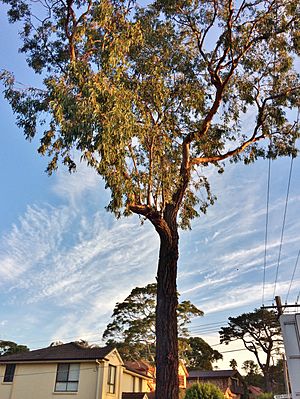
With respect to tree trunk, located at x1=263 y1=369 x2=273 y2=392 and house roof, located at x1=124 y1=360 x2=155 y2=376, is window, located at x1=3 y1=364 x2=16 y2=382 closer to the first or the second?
house roof, located at x1=124 y1=360 x2=155 y2=376

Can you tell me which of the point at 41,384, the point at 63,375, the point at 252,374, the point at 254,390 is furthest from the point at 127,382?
the point at 252,374

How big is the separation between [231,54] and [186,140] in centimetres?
265

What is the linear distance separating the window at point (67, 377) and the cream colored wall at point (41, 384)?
0.64 feet

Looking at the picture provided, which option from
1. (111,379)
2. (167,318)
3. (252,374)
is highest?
Answer: (252,374)

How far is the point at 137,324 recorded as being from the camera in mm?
27344

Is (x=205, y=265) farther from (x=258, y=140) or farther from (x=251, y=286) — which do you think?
(x=258, y=140)

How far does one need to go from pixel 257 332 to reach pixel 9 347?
1031 inches

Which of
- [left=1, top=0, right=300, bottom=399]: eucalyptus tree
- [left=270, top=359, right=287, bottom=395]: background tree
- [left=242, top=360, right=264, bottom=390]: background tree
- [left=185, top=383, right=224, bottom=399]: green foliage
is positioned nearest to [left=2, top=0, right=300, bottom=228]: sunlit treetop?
[left=1, top=0, right=300, bottom=399]: eucalyptus tree

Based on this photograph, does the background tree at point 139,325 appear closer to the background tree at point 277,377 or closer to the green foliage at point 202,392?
the green foliage at point 202,392

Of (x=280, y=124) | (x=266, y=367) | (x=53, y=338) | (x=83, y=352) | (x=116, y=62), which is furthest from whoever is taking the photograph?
(x=266, y=367)

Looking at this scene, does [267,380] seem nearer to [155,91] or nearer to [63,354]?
[63,354]

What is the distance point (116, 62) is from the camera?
9.22 metres

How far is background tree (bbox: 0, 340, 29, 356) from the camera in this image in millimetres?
43406

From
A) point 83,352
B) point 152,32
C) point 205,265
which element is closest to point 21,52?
point 152,32
